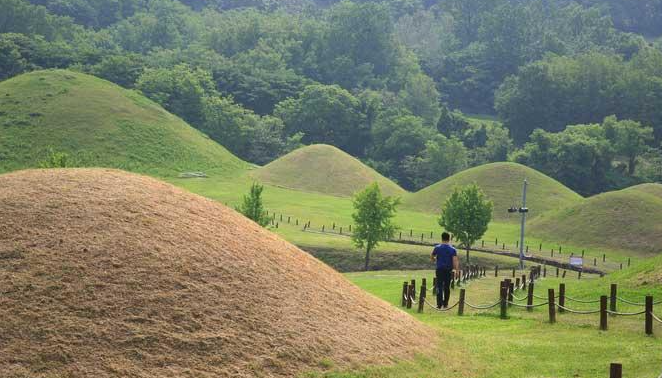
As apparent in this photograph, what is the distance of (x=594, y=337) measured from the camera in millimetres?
23234

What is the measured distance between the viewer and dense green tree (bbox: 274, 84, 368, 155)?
150 meters

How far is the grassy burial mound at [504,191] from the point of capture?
335 ft

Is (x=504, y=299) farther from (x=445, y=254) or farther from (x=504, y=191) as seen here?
(x=504, y=191)

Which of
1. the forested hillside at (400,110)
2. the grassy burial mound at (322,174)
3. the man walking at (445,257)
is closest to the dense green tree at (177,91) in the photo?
the forested hillside at (400,110)

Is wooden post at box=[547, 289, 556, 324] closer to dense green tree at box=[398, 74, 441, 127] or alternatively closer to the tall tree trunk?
the tall tree trunk

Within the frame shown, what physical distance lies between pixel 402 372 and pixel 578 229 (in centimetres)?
6923

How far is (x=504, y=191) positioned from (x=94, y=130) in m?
47.0

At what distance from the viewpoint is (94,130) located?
108562 millimetres

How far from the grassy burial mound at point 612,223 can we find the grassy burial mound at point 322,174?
29.5 metres

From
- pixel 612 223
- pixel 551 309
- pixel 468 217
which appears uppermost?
pixel 612 223

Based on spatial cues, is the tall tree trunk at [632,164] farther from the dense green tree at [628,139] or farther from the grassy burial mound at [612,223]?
the grassy burial mound at [612,223]

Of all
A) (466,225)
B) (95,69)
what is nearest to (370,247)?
(466,225)

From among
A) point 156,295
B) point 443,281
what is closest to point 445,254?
point 443,281

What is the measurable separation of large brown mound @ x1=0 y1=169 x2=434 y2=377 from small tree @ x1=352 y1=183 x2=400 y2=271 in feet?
151
